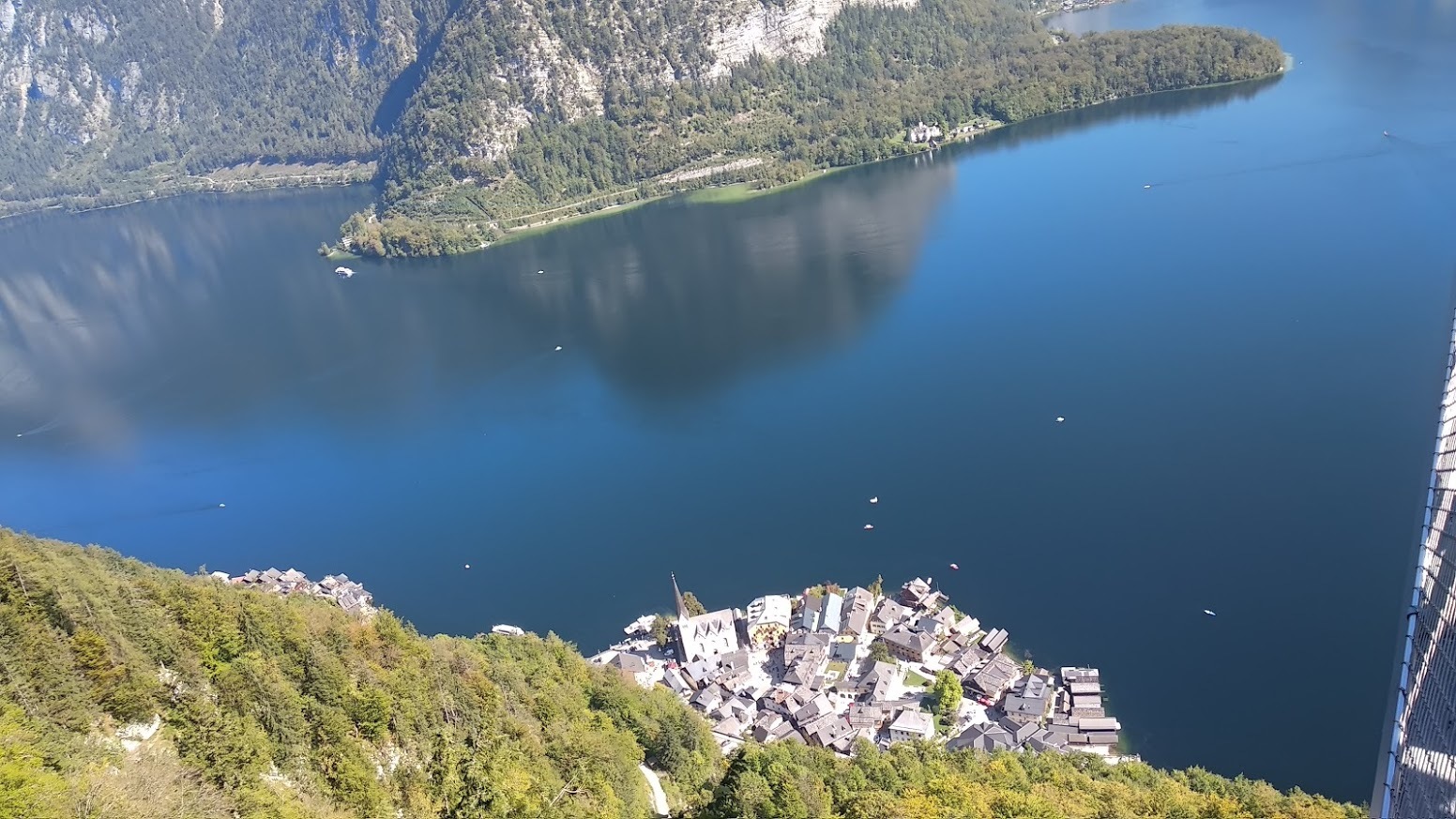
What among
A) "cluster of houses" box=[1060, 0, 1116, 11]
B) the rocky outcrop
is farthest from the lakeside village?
"cluster of houses" box=[1060, 0, 1116, 11]

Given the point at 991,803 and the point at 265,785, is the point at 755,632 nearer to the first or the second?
the point at 991,803

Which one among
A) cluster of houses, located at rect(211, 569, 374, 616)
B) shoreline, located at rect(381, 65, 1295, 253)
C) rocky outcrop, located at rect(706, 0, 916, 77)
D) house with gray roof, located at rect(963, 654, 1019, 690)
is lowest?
house with gray roof, located at rect(963, 654, 1019, 690)

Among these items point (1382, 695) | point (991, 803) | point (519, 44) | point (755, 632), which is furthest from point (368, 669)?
point (519, 44)

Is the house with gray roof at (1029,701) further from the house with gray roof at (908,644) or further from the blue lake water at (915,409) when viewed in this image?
the house with gray roof at (908,644)

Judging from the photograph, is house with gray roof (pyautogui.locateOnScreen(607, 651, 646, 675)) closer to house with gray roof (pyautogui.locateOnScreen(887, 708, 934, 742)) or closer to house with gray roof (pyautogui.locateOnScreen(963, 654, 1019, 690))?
house with gray roof (pyautogui.locateOnScreen(887, 708, 934, 742))

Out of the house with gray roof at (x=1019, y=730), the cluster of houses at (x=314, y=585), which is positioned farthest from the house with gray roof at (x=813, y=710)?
the cluster of houses at (x=314, y=585)

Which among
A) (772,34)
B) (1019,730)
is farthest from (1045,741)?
(772,34)

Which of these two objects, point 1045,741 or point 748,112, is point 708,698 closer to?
point 1045,741
